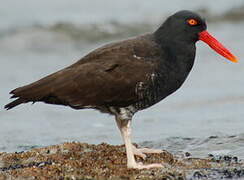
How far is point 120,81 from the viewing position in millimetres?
7066

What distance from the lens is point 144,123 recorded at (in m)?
11.1

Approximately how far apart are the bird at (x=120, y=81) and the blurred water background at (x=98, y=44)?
1332mm

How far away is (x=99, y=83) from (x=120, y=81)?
24 centimetres

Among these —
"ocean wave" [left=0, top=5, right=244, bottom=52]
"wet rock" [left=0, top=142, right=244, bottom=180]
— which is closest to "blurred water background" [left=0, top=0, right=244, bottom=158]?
"ocean wave" [left=0, top=5, right=244, bottom=52]

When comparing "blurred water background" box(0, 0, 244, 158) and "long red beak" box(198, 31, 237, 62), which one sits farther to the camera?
"blurred water background" box(0, 0, 244, 158)

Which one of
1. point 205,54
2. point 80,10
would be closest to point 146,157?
point 205,54

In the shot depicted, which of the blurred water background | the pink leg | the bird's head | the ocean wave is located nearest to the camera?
the pink leg

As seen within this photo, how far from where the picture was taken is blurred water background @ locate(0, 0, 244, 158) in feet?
32.1

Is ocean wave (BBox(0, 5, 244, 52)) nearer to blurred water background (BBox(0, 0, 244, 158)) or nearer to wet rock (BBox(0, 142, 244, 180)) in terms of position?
blurred water background (BBox(0, 0, 244, 158))

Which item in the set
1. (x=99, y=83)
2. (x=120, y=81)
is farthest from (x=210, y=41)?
(x=99, y=83)

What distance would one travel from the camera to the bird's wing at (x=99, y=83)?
706 centimetres

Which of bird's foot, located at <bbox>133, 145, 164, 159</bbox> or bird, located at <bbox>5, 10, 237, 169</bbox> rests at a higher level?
bird, located at <bbox>5, 10, 237, 169</bbox>

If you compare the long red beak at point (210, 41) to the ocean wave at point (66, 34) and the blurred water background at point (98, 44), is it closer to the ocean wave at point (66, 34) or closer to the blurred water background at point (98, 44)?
the blurred water background at point (98, 44)

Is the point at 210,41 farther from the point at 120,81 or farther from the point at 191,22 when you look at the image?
the point at 120,81
